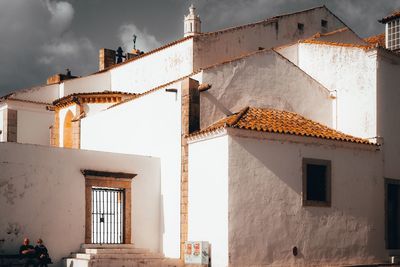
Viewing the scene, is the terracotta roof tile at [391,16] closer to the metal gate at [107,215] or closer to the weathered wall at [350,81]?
the weathered wall at [350,81]

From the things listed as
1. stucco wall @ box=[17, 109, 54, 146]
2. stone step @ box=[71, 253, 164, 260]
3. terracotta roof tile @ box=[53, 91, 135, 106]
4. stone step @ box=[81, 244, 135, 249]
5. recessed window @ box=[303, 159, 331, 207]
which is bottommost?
stone step @ box=[71, 253, 164, 260]

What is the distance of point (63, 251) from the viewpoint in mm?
18094

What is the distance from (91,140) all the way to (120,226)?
573cm

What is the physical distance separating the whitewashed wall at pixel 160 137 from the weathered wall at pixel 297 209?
2.55 m

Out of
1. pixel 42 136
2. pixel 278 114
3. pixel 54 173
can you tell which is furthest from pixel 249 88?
pixel 42 136

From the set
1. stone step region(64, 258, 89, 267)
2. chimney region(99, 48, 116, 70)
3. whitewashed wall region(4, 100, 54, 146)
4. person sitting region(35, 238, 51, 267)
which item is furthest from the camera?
chimney region(99, 48, 116, 70)

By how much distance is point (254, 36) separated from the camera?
27578mm

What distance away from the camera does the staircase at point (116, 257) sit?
690 inches

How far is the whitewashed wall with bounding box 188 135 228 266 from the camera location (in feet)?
58.0

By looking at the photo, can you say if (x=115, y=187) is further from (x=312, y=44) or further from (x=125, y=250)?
(x=312, y=44)

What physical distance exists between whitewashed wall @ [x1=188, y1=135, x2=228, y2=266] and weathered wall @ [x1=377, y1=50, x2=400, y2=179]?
668 cm

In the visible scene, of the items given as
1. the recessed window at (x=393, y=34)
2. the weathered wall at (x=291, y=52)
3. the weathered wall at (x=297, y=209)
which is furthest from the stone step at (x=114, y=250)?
the recessed window at (x=393, y=34)

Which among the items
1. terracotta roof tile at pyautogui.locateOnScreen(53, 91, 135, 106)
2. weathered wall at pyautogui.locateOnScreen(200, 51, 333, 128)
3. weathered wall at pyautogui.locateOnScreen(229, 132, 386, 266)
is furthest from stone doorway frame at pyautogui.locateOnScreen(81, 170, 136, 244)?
terracotta roof tile at pyautogui.locateOnScreen(53, 91, 135, 106)

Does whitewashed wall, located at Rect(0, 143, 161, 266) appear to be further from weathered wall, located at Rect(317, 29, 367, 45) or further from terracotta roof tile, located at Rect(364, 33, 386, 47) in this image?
terracotta roof tile, located at Rect(364, 33, 386, 47)
